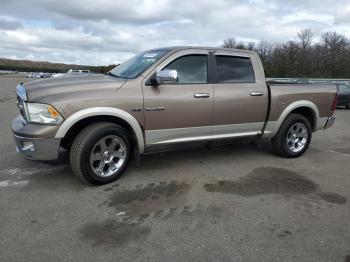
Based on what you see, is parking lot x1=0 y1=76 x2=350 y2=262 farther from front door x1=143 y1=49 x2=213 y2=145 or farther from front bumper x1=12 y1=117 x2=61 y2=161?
front door x1=143 y1=49 x2=213 y2=145

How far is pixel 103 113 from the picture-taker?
4664 millimetres

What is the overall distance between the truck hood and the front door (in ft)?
1.65

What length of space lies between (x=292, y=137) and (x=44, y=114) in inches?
174

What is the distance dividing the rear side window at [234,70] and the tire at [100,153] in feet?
6.15

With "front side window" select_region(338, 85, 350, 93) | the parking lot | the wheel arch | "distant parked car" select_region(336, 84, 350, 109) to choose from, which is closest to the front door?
the parking lot

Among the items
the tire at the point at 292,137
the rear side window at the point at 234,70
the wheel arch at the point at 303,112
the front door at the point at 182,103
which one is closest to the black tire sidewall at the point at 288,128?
the tire at the point at 292,137

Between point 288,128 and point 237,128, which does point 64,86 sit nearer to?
point 237,128

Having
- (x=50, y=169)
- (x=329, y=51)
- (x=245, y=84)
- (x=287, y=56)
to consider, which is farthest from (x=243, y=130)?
(x=329, y=51)

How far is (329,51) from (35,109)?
5656 centimetres

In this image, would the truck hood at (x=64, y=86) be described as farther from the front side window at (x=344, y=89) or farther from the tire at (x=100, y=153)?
the front side window at (x=344, y=89)

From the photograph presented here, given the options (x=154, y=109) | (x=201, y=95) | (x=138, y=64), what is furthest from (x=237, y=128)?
(x=138, y=64)

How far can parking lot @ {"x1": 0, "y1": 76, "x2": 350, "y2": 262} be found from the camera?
324 cm

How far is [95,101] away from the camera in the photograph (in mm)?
4621

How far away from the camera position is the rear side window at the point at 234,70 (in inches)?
226
